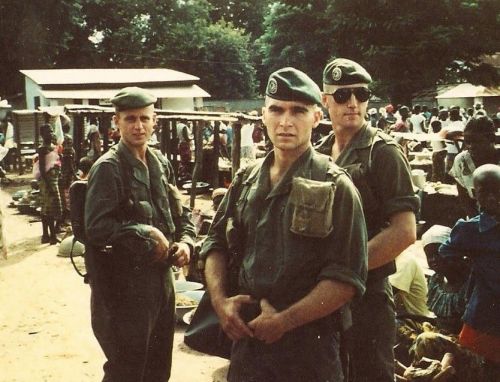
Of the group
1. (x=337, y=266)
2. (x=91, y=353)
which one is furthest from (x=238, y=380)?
(x=91, y=353)

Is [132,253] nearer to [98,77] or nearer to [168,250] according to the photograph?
[168,250]

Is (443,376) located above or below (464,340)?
below

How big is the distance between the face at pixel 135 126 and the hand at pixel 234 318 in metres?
1.73

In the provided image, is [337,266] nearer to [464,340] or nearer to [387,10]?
[464,340]

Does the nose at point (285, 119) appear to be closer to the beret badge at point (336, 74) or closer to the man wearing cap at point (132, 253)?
the beret badge at point (336, 74)

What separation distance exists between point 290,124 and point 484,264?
191 centimetres

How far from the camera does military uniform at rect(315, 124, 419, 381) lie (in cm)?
330

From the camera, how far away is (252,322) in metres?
2.54

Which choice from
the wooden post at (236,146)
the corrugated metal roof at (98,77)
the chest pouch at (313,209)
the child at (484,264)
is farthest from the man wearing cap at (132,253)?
the corrugated metal roof at (98,77)

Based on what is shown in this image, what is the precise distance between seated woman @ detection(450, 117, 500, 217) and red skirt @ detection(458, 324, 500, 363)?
2329 millimetres

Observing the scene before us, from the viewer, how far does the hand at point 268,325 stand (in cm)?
249

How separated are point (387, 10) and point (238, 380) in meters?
27.8

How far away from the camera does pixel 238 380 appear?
264cm

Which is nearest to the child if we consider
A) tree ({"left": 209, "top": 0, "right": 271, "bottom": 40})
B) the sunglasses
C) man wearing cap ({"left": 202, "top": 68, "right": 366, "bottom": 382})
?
the sunglasses
